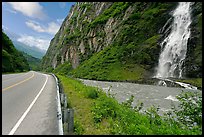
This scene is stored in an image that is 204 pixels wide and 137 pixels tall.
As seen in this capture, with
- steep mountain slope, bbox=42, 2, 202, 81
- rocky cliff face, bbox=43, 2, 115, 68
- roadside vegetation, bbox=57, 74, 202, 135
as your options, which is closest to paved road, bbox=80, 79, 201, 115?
roadside vegetation, bbox=57, 74, 202, 135

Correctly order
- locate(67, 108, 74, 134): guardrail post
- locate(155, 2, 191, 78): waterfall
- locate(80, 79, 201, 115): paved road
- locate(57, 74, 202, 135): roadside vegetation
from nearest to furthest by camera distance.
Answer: locate(67, 108, 74, 134): guardrail post < locate(57, 74, 202, 135): roadside vegetation < locate(80, 79, 201, 115): paved road < locate(155, 2, 191, 78): waterfall

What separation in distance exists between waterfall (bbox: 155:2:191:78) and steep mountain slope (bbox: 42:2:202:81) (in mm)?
1515

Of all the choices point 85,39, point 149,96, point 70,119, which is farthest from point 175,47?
point 85,39

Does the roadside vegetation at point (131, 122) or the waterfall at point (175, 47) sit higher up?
the waterfall at point (175, 47)

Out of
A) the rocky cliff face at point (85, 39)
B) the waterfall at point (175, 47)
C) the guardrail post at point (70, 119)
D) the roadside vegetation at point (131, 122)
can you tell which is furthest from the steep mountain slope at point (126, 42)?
the guardrail post at point (70, 119)

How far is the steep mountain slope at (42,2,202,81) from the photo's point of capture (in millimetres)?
52531

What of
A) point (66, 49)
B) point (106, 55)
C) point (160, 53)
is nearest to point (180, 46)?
point (160, 53)

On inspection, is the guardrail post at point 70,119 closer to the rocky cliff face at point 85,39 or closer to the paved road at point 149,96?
the paved road at point 149,96

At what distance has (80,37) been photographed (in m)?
104

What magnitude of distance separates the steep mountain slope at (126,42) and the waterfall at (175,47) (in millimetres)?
1515

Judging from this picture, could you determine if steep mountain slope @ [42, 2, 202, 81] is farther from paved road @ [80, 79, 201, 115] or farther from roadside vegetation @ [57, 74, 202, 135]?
roadside vegetation @ [57, 74, 202, 135]

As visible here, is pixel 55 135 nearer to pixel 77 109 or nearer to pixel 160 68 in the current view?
pixel 77 109

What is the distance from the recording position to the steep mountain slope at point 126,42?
52.5m

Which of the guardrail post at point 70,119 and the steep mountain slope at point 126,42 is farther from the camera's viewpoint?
the steep mountain slope at point 126,42
